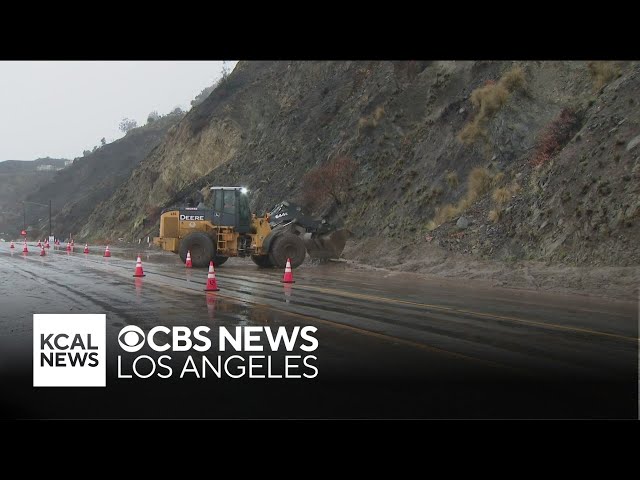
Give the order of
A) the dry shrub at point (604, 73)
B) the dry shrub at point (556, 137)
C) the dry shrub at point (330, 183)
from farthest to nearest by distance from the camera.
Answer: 1. the dry shrub at point (330, 183)
2. the dry shrub at point (604, 73)
3. the dry shrub at point (556, 137)

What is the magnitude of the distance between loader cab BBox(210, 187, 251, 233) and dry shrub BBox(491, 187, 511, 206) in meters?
9.59

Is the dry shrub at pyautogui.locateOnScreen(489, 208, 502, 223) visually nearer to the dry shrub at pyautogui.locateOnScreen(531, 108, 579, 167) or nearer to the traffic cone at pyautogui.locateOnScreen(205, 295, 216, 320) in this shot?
the dry shrub at pyautogui.locateOnScreen(531, 108, 579, 167)

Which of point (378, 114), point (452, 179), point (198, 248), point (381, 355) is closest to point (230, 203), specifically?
point (198, 248)

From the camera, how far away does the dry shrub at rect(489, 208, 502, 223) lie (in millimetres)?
21328

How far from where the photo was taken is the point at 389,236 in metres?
26.8

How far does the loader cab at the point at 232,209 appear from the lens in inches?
931

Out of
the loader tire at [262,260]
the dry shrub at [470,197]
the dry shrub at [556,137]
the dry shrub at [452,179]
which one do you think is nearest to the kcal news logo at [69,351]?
the loader tire at [262,260]

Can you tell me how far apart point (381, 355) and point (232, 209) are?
16799 millimetres

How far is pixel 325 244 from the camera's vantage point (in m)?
26.1

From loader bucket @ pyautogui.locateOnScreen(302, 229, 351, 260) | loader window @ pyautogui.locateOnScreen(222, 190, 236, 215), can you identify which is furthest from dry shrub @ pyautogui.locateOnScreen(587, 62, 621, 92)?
loader window @ pyautogui.locateOnScreen(222, 190, 236, 215)

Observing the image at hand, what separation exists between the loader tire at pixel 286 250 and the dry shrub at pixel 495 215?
7.18 m

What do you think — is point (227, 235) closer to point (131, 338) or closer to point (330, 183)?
point (330, 183)

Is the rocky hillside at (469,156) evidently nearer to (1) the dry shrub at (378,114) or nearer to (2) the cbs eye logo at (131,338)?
(1) the dry shrub at (378,114)
